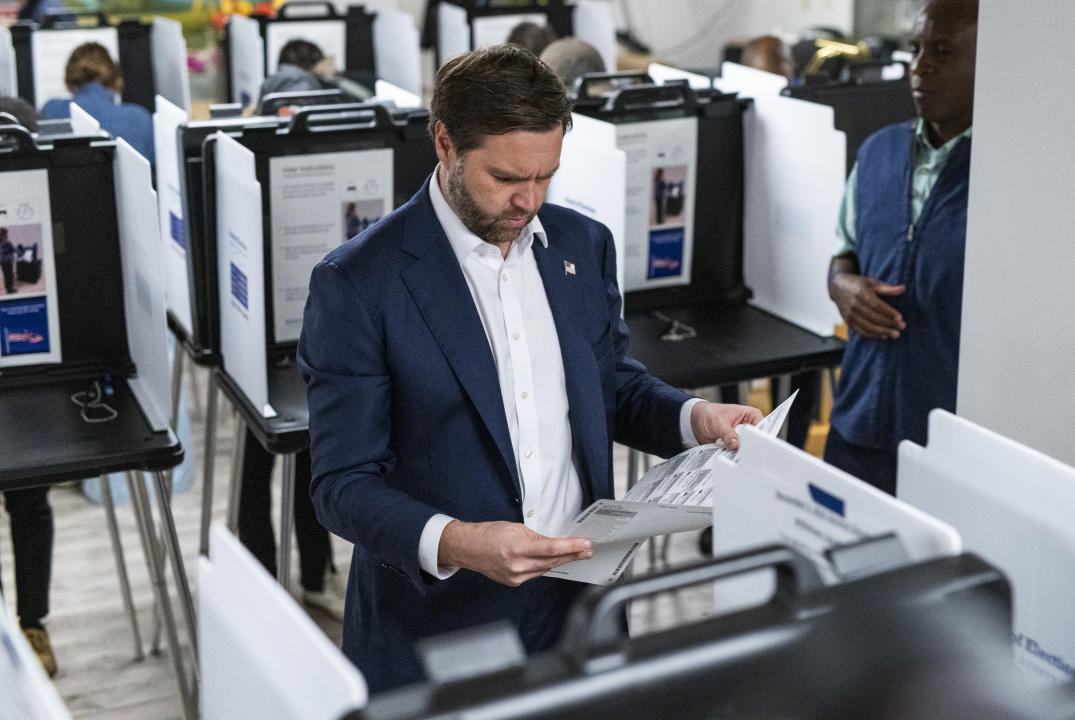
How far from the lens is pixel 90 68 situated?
4227 millimetres

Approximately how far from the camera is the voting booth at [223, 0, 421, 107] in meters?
5.52

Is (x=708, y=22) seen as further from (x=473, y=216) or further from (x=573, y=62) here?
(x=473, y=216)

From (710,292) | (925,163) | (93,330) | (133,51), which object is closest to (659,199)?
(710,292)

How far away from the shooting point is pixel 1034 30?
4.14 ft

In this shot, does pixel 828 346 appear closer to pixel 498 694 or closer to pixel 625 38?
pixel 498 694

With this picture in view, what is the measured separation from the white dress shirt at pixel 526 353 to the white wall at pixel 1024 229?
1.54ft

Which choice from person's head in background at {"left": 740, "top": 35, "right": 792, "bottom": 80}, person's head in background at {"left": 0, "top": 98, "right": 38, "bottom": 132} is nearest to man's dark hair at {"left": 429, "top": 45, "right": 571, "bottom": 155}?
person's head in background at {"left": 0, "top": 98, "right": 38, "bottom": 132}

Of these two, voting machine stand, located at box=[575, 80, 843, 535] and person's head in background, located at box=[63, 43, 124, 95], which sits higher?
person's head in background, located at box=[63, 43, 124, 95]

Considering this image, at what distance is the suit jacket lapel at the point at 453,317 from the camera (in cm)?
137

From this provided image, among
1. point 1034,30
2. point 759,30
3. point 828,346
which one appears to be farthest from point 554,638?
point 759,30

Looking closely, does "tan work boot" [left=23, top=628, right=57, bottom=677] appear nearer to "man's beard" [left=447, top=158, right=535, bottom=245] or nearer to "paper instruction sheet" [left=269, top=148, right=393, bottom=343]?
"paper instruction sheet" [left=269, top=148, right=393, bottom=343]

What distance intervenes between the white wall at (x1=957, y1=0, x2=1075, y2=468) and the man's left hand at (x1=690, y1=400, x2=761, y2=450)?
0.84ft

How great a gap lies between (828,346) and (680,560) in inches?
36.7

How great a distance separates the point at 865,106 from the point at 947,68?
3.72 ft
